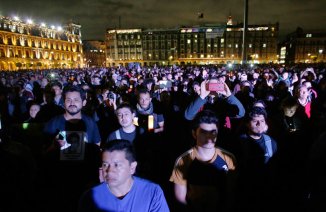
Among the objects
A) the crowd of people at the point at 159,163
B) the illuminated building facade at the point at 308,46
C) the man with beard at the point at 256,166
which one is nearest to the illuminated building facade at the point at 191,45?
the illuminated building facade at the point at 308,46

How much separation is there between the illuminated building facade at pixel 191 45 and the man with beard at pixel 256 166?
104 metres

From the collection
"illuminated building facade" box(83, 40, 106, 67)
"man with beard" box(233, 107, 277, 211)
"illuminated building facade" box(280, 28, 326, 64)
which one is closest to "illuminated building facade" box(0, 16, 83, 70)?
→ "illuminated building facade" box(83, 40, 106, 67)

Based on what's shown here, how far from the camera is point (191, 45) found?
109 metres

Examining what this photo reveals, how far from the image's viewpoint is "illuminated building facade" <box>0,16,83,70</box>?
7506 centimetres

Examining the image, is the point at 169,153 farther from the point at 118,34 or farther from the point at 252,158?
the point at 118,34

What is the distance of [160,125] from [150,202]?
255 cm

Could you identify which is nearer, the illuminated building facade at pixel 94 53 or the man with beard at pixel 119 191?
the man with beard at pixel 119 191

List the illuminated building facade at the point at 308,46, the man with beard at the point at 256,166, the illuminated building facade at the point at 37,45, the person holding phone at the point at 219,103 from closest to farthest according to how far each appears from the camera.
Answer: the man with beard at the point at 256,166, the person holding phone at the point at 219,103, the illuminated building facade at the point at 37,45, the illuminated building facade at the point at 308,46

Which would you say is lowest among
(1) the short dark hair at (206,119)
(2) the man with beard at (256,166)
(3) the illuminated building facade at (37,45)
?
(2) the man with beard at (256,166)

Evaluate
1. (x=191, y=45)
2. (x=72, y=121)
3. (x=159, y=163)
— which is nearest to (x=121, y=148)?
(x=72, y=121)

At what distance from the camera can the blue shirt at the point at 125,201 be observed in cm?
229

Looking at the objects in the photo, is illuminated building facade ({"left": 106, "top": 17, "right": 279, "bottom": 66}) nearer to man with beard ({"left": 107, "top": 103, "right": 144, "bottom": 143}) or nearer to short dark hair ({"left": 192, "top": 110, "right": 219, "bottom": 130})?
man with beard ({"left": 107, "top": 103, "right": 144, "bottom": 143})

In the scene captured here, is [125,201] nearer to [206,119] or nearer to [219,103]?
[206,119]

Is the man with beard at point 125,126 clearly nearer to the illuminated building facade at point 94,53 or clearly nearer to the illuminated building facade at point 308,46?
the illuminated building facade at point 308,46
